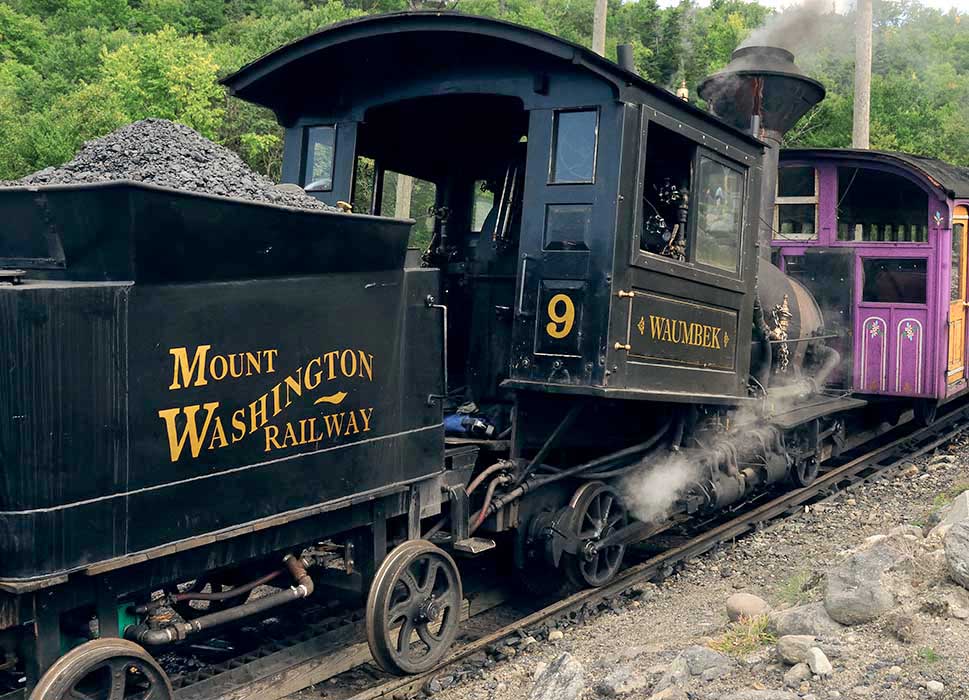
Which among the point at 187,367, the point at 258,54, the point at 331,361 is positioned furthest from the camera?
the point at 258,54

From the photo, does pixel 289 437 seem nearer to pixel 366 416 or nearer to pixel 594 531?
pixel 366 416

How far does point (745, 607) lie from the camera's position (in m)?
5.18

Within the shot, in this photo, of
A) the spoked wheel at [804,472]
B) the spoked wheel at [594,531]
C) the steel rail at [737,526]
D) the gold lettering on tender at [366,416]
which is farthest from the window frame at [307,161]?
the spoked wheel at [804,472]

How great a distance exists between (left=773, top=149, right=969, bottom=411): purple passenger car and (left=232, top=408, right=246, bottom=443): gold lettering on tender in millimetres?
7650

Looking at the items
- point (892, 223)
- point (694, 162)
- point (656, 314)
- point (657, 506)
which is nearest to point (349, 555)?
point (656, 314)

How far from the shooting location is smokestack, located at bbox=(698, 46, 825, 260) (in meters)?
8.77

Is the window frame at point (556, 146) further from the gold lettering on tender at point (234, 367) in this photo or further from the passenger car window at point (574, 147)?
the gold lettering on tender at point (234, 367)

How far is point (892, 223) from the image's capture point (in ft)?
33.1

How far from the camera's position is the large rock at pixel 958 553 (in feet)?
14.4

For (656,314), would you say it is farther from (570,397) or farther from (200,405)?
(200,405)

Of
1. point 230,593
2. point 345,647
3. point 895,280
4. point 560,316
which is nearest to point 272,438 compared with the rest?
point 230,593

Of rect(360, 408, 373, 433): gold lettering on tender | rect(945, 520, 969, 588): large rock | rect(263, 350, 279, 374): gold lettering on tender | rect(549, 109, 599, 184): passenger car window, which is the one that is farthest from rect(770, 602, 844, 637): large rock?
rect(263, 350, 279, 374): gold lettering on tender

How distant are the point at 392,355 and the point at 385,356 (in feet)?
0.18

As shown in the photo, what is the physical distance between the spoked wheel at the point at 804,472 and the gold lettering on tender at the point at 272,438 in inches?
248
